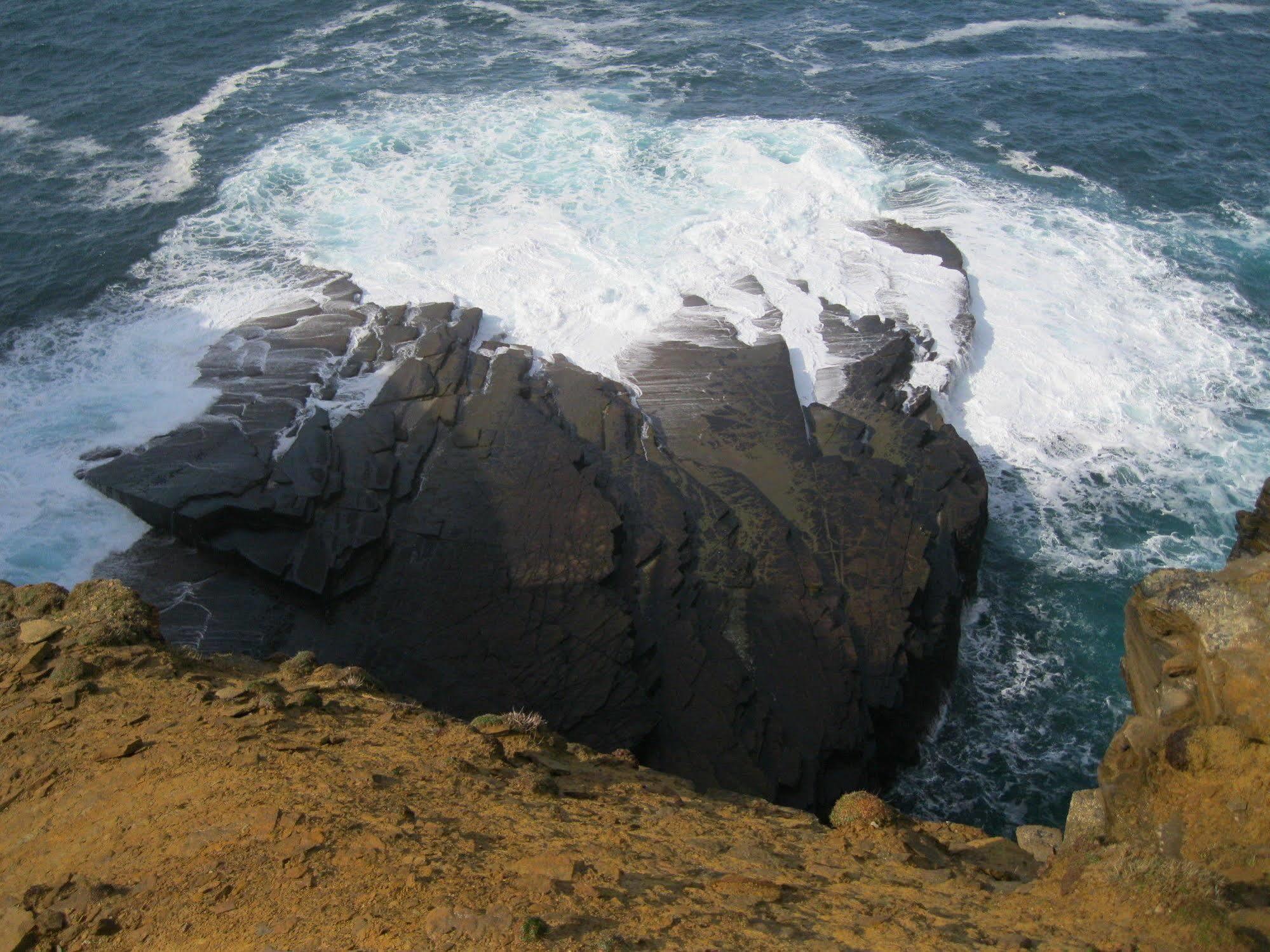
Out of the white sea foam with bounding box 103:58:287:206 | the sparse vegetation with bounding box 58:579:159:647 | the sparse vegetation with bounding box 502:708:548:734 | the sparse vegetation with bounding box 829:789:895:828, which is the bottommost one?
the sparse vegetation with bounding box 829:789:895:828

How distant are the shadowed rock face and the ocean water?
89.4 inches

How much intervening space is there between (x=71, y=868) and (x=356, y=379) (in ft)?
62.9

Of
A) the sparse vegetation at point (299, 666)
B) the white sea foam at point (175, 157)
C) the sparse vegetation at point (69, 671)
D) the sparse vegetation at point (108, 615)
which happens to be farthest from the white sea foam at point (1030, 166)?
the sparse vegetation at point (69, 671)

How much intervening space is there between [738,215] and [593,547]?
19564 millimetres

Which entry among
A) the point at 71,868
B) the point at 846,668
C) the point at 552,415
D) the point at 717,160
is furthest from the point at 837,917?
the point at 717,160

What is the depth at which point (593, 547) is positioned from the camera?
80.6 ft

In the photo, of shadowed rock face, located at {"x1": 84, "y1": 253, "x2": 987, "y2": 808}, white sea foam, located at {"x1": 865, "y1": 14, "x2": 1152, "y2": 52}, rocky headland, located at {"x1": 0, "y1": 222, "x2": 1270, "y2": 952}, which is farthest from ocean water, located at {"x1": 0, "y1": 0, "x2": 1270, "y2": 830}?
rocky headland, located at {"x1": 0, "y1": 222, "x2": 1270, "y2": 952}

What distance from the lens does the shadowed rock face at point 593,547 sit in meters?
22.8

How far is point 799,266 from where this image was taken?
120ft

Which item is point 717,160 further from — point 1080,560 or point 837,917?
point 837,917

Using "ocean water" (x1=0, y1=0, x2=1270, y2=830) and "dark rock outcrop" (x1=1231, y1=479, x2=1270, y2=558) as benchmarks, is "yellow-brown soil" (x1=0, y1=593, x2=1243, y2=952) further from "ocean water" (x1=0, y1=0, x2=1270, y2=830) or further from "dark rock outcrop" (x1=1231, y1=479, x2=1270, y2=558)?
"dark rock outcrop" (x1=1231, y1=479, x2=1270, y2=558)

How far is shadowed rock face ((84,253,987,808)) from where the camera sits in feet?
74.7

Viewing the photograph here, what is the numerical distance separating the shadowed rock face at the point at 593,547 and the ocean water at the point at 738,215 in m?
2.27

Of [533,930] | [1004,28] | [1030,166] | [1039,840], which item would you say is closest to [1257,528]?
[1039,840]
